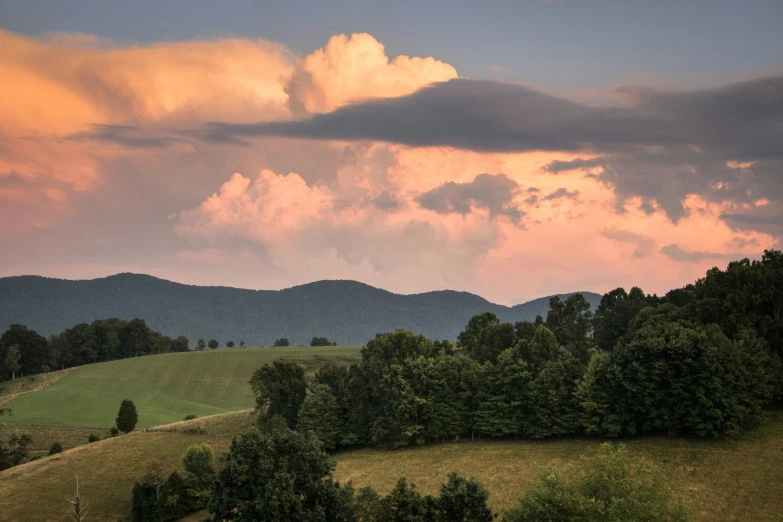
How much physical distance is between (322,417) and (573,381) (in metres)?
34.3

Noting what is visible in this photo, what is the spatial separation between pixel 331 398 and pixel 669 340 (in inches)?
1792

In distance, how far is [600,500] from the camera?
44188 mm

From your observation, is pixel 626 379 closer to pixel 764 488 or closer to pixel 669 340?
pixel 669 340

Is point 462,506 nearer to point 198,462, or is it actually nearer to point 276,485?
point 276,485

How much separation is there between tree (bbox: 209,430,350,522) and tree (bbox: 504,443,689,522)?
14.1 meters

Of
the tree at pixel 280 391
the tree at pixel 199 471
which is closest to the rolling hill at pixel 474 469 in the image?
the tree at pixel 199 471

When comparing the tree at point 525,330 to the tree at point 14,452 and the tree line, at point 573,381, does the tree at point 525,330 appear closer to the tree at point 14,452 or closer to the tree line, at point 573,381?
the tree line, at point 573,381

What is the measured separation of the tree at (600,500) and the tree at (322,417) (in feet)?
154

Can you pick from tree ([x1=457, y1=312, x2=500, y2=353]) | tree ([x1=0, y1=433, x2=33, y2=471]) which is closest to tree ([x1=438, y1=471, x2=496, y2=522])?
tree ([x1=457, y1=312, x2=500, y2=353])

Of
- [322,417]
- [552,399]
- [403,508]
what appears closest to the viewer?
[403,508]

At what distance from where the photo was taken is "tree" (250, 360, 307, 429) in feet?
330

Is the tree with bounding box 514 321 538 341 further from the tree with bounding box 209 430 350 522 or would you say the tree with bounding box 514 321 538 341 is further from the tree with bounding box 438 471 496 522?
the tree with bounding box 438 471 496 522

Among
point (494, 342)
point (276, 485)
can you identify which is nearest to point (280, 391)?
point (494, 342)

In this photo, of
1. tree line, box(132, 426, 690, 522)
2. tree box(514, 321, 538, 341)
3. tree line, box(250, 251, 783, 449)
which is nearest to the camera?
tree line, box(132, 426, 690, 522)
